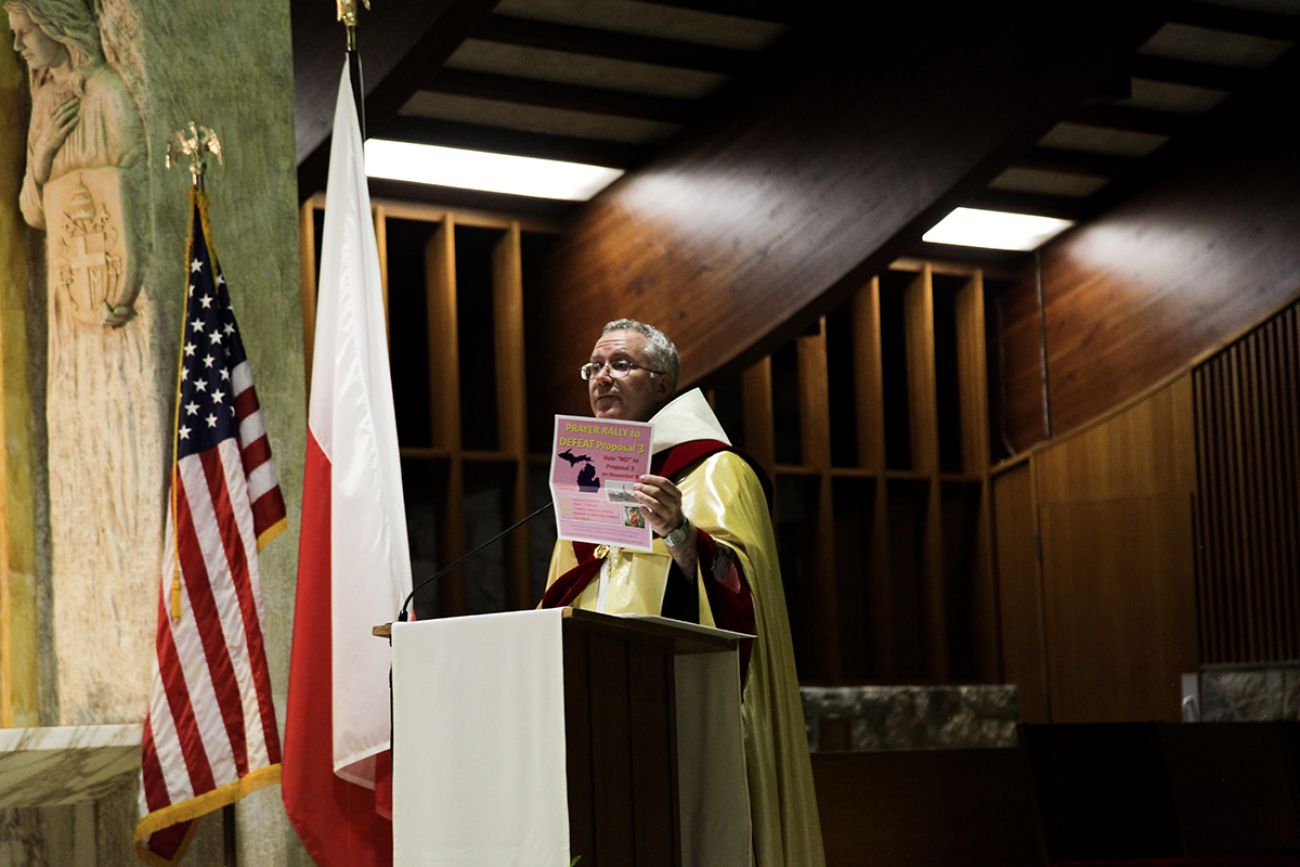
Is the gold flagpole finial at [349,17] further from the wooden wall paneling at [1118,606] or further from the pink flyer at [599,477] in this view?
the wooden wall paneling at [1118,606]

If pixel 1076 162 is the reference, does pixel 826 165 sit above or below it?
below

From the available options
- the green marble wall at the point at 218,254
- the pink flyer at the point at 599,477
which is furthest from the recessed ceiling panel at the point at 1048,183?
the pink flyer at the point at 599,477

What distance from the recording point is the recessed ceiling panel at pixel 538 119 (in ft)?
26.8

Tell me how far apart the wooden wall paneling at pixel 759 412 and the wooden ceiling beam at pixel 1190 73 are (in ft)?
7.98

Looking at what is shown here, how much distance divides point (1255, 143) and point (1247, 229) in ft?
1.47

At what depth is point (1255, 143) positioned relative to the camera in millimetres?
9062

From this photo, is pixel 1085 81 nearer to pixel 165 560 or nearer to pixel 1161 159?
pixel 1161 159

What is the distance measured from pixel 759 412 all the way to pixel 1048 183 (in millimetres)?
2051

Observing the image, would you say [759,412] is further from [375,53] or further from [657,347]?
[657,347]

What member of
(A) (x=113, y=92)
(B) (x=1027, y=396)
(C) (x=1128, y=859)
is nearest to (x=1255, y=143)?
(B) (x=1027, y=396)

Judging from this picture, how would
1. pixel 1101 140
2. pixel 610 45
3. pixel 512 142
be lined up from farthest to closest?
pixel 1101 140 → pixel 512 142 → pixel 610 45

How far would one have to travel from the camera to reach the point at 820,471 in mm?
9852

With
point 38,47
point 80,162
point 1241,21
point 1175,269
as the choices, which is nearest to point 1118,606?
point 1175,269

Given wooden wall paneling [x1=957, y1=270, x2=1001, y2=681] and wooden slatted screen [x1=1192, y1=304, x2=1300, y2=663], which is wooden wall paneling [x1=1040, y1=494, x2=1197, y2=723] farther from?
wooden wall paneling [x1=957, y1=270, x2=1001, y2=681]
